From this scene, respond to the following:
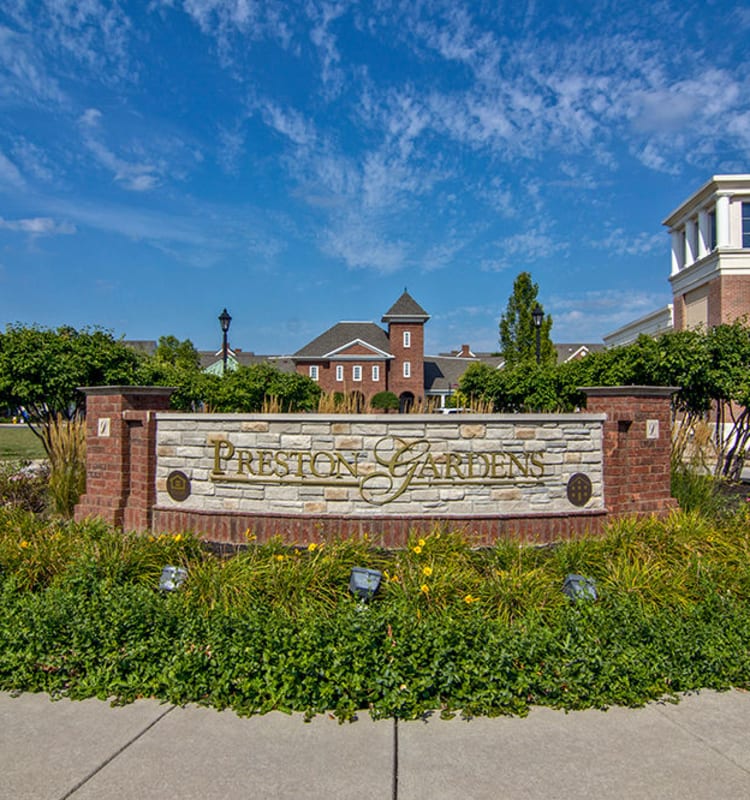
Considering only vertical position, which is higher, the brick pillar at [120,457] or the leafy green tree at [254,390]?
the leafy green tree at [254,390]

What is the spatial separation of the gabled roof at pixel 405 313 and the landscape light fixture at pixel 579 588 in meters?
45.3

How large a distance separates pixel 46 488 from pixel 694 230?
33.7m

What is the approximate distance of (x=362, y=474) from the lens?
6359mm

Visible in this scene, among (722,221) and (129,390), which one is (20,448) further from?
(722,221)

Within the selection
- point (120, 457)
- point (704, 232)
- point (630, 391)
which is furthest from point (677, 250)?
point (120, 457)

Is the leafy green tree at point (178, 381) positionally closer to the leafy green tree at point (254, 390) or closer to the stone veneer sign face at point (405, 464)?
the leafy green tree at point (254, 390)

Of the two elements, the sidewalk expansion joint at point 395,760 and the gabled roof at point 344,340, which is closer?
the sidewalk expansion joint at point 395,760

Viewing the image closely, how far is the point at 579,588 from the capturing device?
4613mm

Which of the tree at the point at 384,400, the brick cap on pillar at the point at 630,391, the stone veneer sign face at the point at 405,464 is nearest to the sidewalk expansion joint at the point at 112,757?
the stone veneer sign face at the point at 405,464

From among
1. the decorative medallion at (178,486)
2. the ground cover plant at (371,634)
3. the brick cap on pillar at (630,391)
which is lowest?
the ground cover plant at (371,634)

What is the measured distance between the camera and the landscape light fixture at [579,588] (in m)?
4.44

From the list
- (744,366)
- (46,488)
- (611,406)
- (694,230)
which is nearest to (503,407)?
(744,366)

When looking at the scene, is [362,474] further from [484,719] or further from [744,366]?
[744,366]

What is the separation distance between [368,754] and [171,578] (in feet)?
7.76
